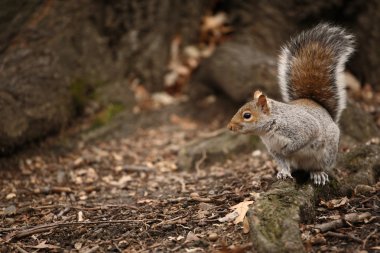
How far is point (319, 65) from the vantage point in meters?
3.42

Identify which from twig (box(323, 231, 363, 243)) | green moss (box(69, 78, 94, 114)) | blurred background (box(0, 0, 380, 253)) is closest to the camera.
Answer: twig (box(323, 231, 363, 243))

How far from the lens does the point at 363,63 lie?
5.94m

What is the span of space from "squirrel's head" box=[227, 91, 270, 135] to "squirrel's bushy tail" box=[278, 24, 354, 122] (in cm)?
50

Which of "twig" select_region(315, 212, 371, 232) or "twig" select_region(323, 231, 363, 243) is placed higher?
"twig" select_region(315, 212, 371, 232)

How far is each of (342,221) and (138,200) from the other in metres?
1.47

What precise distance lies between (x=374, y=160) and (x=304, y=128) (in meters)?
0.60

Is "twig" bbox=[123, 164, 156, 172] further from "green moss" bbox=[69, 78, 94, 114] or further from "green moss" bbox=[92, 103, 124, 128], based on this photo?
"green moss" bbox=[69, 78, 94, 114]

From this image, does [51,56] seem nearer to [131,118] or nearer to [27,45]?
[27,45]

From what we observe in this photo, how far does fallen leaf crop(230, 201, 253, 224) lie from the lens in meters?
2.78

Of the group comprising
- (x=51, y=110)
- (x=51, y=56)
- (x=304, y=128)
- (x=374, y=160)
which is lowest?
(x=374, y=160)

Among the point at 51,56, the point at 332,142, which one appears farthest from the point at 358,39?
the point at 51,56

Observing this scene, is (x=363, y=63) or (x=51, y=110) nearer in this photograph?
(x=51, y=110)

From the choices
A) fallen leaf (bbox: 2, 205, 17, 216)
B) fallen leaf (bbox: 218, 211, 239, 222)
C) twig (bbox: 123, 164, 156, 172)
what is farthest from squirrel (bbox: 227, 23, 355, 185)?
fallen leaf (bbox: 2, 205, 17, 216)

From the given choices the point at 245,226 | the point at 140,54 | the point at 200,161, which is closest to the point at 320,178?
the point at 245,226
